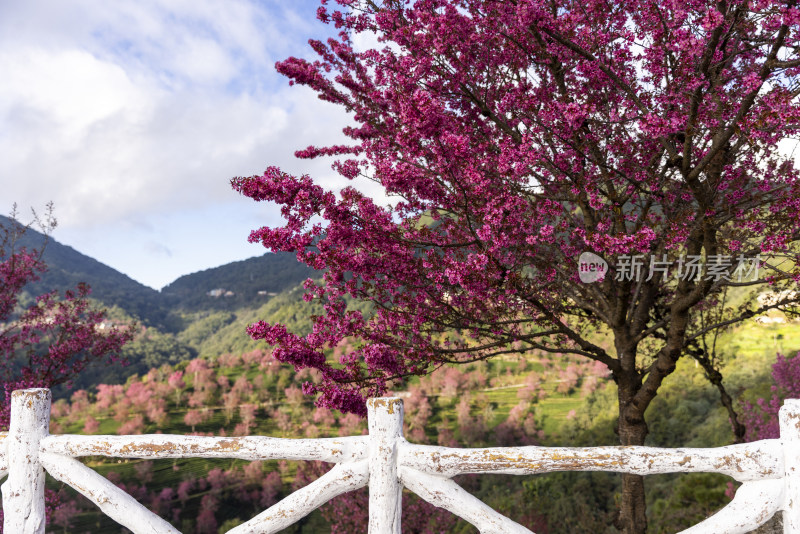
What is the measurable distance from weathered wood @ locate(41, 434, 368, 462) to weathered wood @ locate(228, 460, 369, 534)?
7 centimetres

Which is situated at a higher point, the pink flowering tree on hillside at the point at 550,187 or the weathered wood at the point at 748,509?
the pink flowering tree on hillside at the point at 550,187

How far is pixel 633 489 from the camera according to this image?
242 inches

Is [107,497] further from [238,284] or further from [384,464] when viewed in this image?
[238,284]

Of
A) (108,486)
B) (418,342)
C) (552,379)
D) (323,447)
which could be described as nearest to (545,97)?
(418,342)

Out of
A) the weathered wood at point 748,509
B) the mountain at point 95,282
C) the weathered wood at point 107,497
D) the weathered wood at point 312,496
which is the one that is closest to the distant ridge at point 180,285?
the mountain at point 95,282

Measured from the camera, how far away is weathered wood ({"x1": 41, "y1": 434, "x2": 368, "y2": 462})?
2750 millimetres

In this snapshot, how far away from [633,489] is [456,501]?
14.7ft

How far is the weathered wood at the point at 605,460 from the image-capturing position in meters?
2.64

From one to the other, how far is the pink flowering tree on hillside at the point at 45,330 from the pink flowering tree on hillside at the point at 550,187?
6.07 metres

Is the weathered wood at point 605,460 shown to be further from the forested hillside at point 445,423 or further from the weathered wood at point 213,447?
the forested hillside at point 445,423

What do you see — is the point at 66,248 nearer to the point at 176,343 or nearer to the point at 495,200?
the point at 176,343

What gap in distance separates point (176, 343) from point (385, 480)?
34.5 meters

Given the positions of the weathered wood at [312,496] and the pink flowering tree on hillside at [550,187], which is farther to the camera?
the pink flowering tree on hillside at [550,187]

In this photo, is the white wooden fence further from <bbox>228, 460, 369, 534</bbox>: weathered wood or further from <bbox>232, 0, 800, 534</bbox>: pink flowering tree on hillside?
<bbox>232, 0, 800, 534</bbox>: pink flowering tree on hillside
